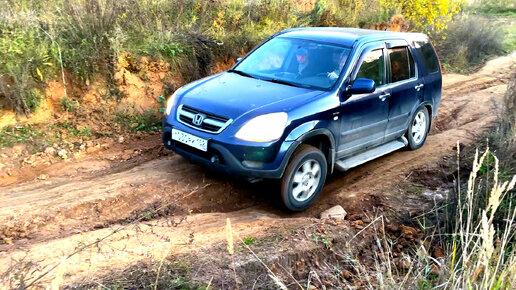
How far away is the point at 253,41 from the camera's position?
9156mm

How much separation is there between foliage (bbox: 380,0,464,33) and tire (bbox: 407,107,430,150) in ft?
20.4

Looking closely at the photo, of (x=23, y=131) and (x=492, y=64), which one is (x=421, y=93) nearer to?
(x=23, y=131)

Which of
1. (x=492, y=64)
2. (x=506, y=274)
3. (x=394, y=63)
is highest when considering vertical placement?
(x=394, y=63)

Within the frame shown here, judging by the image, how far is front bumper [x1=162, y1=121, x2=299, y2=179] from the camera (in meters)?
4.63

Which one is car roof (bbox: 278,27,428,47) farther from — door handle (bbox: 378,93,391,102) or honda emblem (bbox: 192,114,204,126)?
honda emblem (bbox: 192,114,204,126)

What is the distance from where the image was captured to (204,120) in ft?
16.0

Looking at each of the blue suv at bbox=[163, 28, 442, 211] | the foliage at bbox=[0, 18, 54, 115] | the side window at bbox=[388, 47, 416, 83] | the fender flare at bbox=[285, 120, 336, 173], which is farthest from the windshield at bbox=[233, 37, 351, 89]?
the foliage at bbox=[0, 18, 54, 115]

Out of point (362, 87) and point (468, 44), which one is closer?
point (362, 87)

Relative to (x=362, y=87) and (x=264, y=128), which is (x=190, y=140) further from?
(x=362, y=87)

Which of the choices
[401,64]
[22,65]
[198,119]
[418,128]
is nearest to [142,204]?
[198,119]

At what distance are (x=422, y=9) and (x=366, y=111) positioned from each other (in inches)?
331

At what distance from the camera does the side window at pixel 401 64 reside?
6.20 meters

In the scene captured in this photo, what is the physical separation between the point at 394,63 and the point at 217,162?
303 centimetres

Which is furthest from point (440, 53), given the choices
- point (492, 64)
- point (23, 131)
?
point (23, 131)
